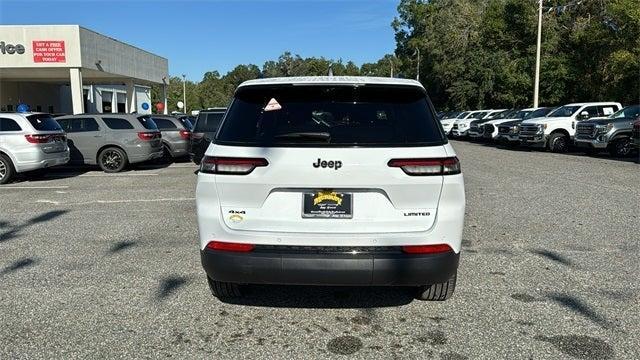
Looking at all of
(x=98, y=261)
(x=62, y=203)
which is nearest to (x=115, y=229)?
(x=98, y=261)

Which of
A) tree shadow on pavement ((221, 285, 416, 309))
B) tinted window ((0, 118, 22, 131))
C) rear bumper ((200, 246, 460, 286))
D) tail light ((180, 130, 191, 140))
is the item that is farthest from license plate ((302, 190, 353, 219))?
tail light ((180, 130, 191, 140))

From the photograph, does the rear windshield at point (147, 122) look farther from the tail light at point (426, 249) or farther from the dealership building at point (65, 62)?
the dealership building at point (65, 62)

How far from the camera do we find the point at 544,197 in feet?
30.3

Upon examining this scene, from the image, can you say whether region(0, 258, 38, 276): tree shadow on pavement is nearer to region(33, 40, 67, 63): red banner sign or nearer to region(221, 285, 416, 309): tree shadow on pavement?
region(221, 285, 416, 309): tree shadow on pavement

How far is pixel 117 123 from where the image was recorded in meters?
14.1

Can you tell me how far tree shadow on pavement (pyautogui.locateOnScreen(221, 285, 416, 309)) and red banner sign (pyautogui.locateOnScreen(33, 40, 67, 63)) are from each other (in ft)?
78.5

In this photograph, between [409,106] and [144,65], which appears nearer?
[409,106]

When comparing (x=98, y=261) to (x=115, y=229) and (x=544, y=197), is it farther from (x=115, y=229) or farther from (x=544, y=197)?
(x=544, y=197)

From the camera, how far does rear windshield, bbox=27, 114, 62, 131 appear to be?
38.8 ft

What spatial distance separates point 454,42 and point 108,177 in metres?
35.7

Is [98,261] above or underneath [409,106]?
underneath

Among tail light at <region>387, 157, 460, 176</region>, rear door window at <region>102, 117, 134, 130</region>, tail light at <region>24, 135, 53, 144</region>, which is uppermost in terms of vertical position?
rear door window at <region>102, 117, 134, 130</region>

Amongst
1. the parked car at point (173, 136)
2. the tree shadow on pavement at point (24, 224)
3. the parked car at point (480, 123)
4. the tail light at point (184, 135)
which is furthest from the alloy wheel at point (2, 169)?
the parked car at point (480, 123)

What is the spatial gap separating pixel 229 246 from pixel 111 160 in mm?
11684
